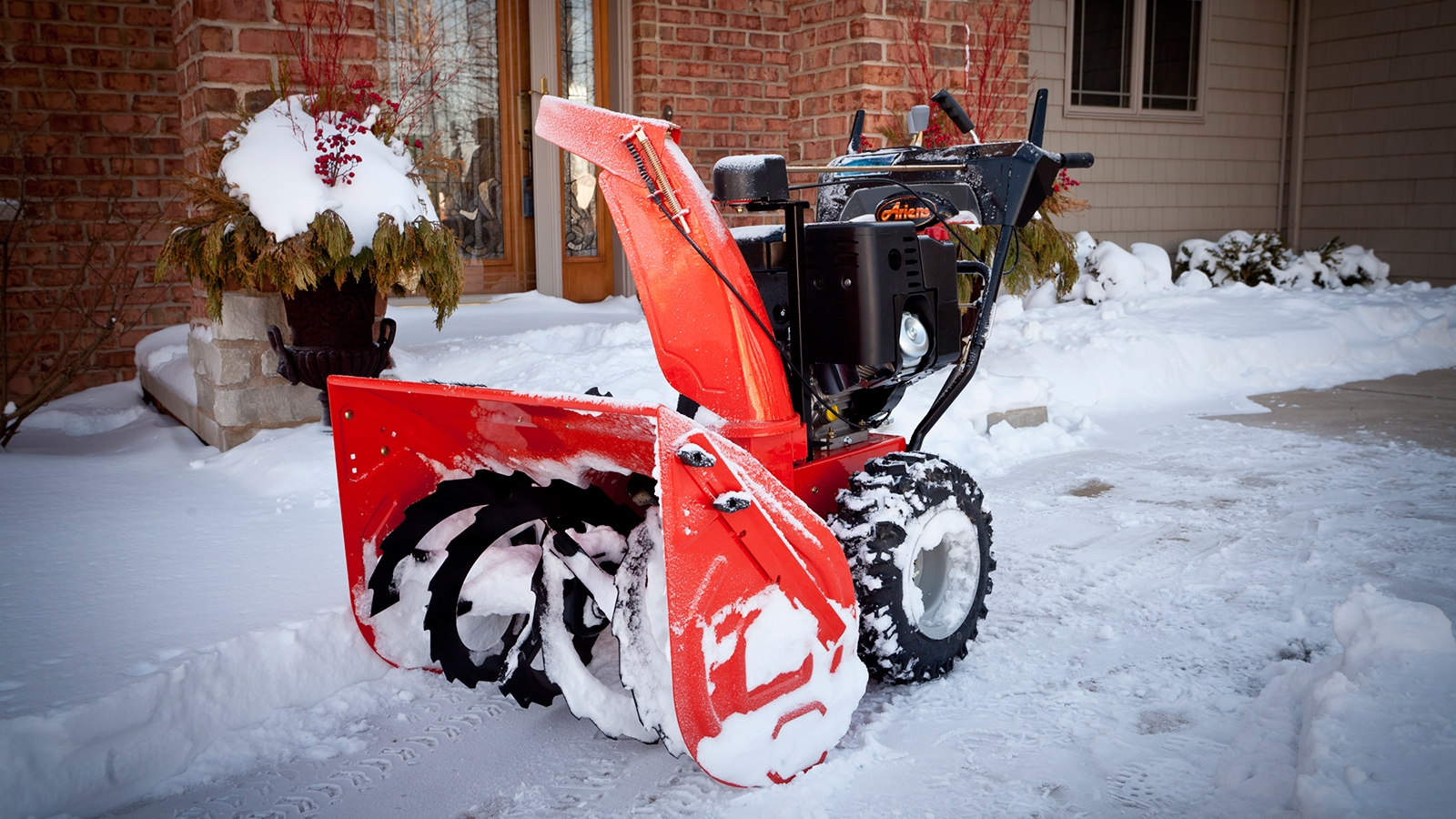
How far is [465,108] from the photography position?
22.0ft

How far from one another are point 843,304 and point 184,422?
4028 mm

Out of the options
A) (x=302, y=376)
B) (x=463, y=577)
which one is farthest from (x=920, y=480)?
(x=302, y=376)

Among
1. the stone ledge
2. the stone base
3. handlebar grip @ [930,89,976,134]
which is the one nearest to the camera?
handlebar grip @ [930,89,976,134]

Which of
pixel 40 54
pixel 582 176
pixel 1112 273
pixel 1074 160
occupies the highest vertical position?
pixel 40 54

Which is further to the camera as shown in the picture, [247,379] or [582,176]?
[582,176]

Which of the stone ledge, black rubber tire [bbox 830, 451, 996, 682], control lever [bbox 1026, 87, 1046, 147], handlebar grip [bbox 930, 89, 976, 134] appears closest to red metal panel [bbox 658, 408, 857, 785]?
black rubber tire [bbox 830, 451, 996, 682]

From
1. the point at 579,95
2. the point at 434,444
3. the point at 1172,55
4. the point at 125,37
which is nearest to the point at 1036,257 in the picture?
the point at 579,95

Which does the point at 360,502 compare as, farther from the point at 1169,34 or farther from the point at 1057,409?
the point at 1169,34

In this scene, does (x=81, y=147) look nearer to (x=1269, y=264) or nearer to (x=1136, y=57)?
(x=1136, y=57)

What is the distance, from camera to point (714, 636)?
1.88 metres

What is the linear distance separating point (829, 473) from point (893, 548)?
285mm

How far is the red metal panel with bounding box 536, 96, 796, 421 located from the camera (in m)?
2.10

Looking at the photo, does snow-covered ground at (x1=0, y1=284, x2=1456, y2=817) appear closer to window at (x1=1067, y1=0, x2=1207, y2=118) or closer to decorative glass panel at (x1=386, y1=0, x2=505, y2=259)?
decorative glass panel at (x1=386, y1=0, x2=505, y2=259)

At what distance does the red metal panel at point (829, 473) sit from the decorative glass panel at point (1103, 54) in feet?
26.0
